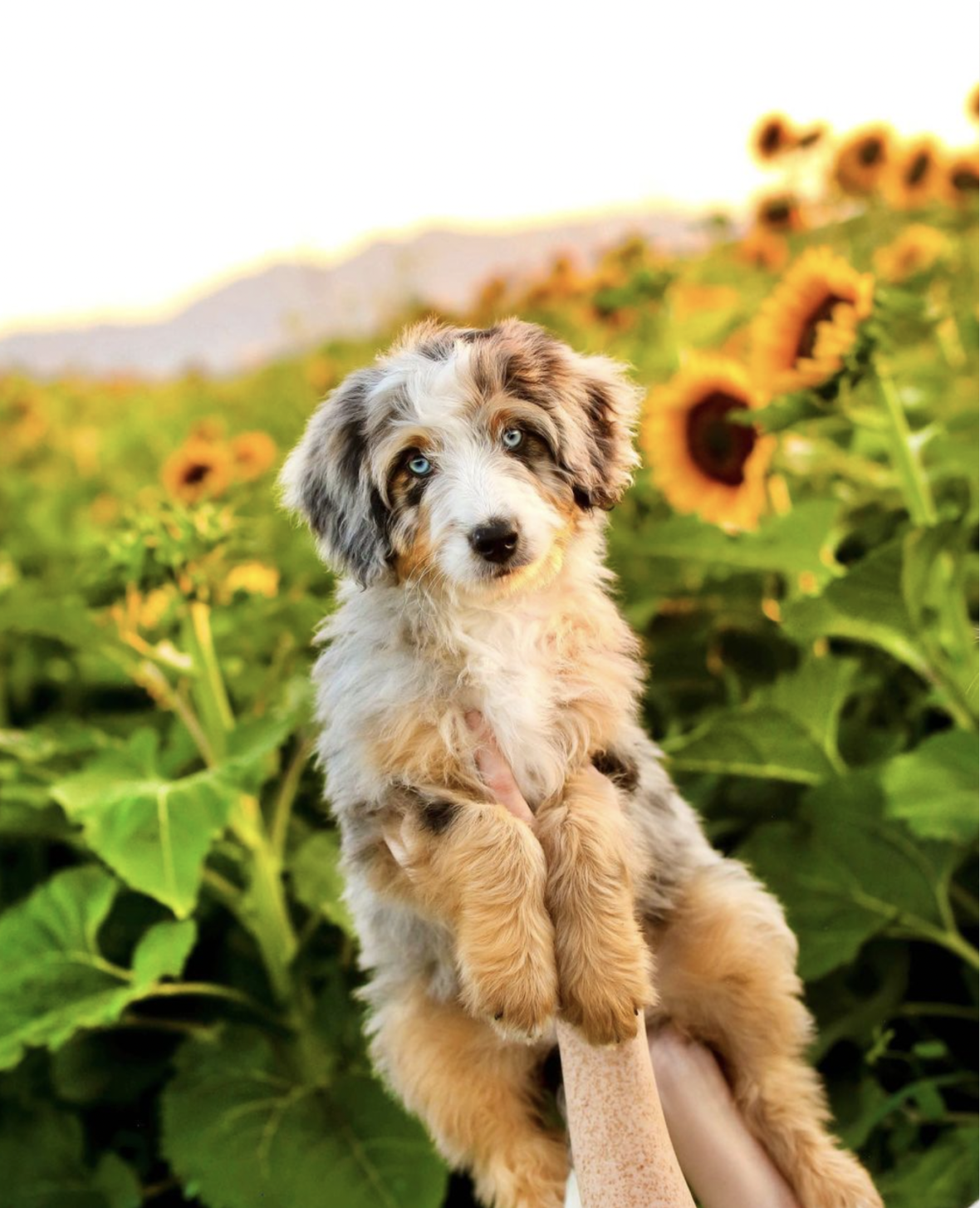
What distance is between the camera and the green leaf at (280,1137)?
8.73 feet

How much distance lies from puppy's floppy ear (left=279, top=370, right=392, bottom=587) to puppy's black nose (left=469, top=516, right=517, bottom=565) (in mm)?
170

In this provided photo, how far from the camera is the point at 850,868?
9.29 ft

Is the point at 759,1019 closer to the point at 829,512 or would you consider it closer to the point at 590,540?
the point at 590,540

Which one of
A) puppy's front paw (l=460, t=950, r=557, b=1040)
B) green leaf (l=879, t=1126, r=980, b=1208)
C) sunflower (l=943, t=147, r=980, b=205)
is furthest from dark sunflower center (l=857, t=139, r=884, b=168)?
puppy's front paw (l=460, t=950, r=557, b=1040)

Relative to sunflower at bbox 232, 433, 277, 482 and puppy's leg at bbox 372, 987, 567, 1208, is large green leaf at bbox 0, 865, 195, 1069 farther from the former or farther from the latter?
sunflower at bbox 232, 433, 277, 482

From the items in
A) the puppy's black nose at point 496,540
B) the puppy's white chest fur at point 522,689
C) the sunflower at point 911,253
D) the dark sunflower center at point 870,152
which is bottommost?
the puppy's white chest fur at point 522,689

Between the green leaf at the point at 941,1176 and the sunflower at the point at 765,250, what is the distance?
377 centimetres

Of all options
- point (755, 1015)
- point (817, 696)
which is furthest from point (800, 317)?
point (755, 1015)

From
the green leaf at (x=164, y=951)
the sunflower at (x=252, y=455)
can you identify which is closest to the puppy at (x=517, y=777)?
the green leaf at (x=164, y=951)

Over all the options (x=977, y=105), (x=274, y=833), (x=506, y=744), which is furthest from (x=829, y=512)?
(x=506, y=744)

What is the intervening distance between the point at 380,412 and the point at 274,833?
187 cm

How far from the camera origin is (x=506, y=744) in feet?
5.05

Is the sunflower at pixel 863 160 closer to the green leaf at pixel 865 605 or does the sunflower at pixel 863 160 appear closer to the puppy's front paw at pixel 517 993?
the green leaf at pixel 865 605

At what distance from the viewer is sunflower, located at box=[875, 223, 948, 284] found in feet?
15.2
